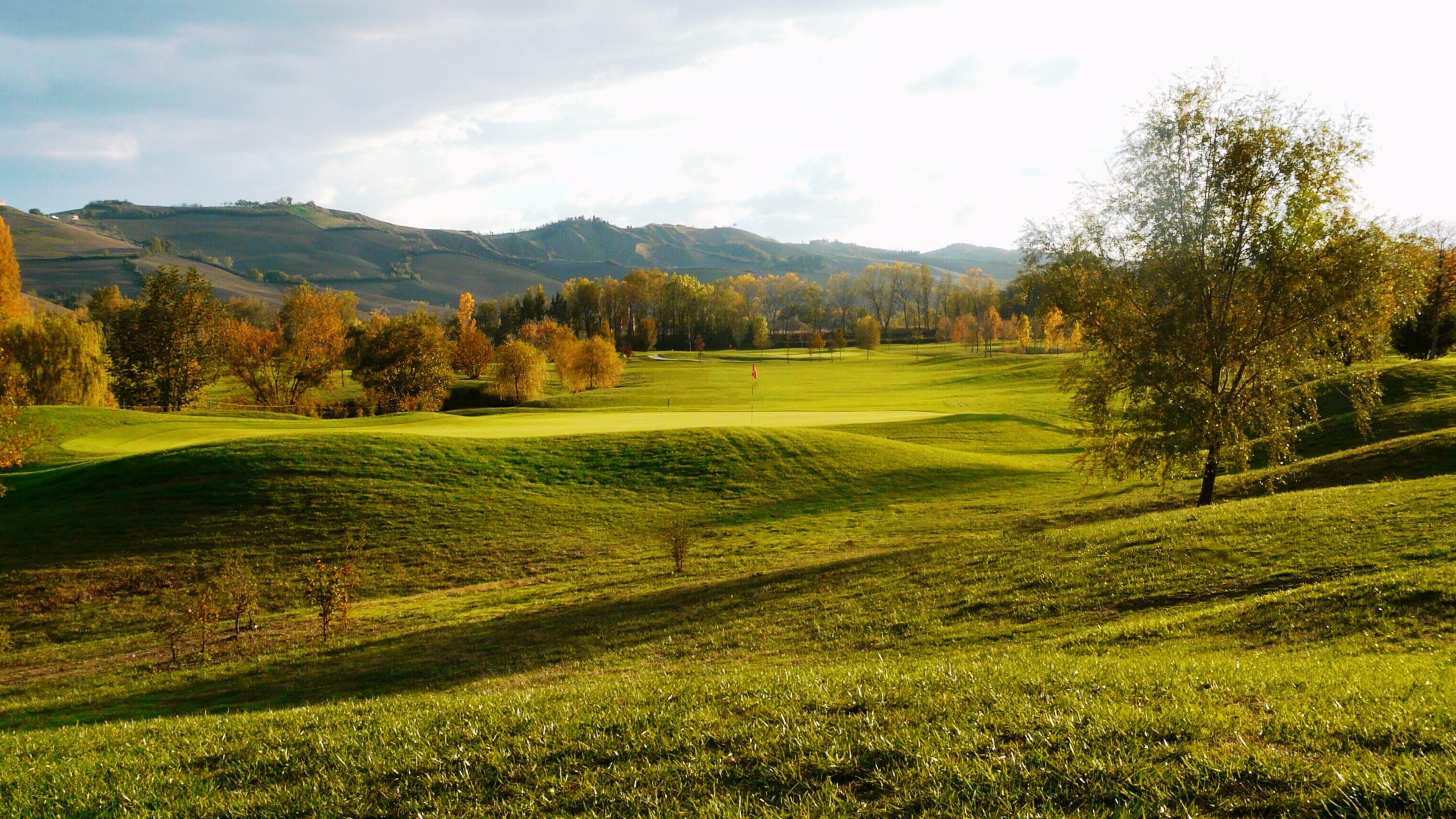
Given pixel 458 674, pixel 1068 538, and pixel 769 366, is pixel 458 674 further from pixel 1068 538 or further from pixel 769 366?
pixel 769 366

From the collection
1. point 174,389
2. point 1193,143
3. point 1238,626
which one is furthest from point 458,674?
point 174,389

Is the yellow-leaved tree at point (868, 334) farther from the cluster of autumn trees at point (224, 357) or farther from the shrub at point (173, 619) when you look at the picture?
the shrub at point (173, 619)

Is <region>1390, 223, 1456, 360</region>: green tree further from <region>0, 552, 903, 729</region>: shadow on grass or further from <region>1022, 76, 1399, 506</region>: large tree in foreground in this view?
<region>0, 552, 903, 729</region>: shadow on grass

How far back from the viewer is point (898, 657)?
1246cm

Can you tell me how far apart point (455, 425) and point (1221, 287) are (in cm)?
3938

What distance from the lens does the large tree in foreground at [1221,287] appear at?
73.8 feet

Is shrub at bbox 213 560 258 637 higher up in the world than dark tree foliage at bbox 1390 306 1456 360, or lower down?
lower down

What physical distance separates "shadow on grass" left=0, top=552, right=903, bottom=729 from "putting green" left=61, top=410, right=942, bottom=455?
21.6m

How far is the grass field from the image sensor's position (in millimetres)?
6156

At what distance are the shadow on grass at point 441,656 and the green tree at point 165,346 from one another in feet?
Result: 222

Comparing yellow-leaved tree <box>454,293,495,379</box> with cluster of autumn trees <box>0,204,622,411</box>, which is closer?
cluster of autumn trees <box>0,204,622,411</box>

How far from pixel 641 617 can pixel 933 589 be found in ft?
22.7

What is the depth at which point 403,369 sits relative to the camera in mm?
77562

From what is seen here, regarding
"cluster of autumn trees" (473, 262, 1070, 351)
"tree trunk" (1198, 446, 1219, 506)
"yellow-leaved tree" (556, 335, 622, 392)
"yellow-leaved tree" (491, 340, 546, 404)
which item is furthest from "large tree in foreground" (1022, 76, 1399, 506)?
"cluster of autumn trees" (473, 262, 1070, 351)
